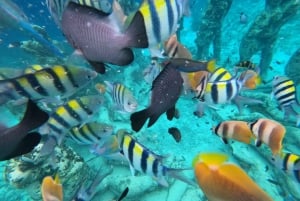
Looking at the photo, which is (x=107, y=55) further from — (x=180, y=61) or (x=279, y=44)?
(x=279, y=44)

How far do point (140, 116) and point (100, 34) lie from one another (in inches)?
26.2

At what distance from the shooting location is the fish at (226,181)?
111 cm

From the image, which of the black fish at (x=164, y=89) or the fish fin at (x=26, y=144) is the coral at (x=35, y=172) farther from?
the fish fin at (x=26, y=144)

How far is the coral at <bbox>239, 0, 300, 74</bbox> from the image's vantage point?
36.6 feet

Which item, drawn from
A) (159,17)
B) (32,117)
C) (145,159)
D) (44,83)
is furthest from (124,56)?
(145,159)

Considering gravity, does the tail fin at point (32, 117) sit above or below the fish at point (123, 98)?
above

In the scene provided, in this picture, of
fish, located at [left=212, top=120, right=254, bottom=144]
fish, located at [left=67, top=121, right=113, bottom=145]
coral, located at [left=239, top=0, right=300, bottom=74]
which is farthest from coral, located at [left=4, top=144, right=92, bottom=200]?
coral, located at [left=239, top=0, right=300, bottom=74]

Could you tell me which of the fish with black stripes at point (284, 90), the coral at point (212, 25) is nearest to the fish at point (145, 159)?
the fish with black stripes at point (284, 90)

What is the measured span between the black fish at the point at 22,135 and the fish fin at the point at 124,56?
43cm

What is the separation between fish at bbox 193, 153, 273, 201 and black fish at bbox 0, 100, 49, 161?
0.76m

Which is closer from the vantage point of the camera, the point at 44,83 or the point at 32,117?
the point at 32,117

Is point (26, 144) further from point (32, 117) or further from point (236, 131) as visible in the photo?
point (236, 131)

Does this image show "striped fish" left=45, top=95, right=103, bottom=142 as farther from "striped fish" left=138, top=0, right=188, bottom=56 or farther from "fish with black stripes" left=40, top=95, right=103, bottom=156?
Result: "striped fish" left=138, top=0, right=188, bottom=56

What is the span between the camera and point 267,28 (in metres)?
11.6
